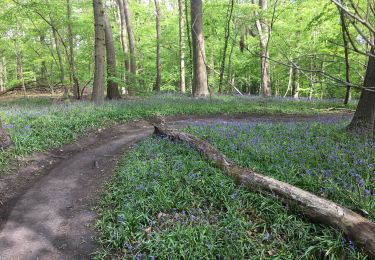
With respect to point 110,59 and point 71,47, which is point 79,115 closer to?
point 110,59

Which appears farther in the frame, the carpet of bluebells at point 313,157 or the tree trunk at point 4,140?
the tree trunk at point 4,140

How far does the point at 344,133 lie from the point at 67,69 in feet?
59.6

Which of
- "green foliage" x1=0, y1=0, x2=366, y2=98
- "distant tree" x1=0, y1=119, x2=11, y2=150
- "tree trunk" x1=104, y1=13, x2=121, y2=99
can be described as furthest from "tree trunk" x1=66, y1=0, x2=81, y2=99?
"distant tree" x1=0, y1=119, x2=11, y2=150

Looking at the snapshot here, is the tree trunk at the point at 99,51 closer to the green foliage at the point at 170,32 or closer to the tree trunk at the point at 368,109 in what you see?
the green foliage at the point at 170,32

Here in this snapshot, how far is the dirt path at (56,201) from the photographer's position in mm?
3975

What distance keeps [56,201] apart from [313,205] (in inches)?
184

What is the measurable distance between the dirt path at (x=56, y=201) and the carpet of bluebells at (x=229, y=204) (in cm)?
36

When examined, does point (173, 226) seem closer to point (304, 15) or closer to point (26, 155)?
point (26, 155)

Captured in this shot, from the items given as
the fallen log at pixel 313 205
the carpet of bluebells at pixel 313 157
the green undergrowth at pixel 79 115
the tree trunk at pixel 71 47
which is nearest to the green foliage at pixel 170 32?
the tree trunk at pixel 71 47

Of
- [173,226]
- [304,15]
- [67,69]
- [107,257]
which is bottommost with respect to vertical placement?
[107,257]

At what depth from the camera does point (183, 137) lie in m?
7.36

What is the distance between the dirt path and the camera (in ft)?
13.0

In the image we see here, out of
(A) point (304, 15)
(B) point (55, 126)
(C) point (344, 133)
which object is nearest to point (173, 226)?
(C) point (344, 133)

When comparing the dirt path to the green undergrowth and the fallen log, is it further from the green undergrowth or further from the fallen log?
the fallen log
